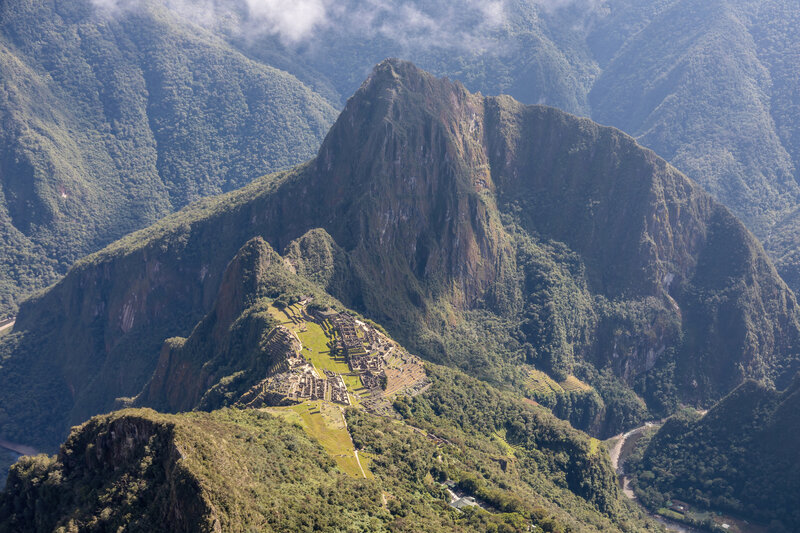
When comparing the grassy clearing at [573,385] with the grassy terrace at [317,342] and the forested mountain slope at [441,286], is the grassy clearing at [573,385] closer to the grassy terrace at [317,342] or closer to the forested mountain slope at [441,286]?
the forested mountain slope at [441,286]

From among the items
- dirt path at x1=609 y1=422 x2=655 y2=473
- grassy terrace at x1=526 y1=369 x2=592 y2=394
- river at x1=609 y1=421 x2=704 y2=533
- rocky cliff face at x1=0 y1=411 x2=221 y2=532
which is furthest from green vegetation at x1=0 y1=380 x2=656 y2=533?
grassy terrace at x1=526 y1=369 x2=592 y2=394

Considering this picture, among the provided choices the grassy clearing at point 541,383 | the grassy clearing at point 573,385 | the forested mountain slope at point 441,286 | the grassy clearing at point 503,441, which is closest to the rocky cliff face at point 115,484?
the grassy clearing at point 503,441

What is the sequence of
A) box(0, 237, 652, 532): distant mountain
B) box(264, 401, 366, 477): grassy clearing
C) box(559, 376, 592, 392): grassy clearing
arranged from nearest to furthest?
box(0, 237, 652, 532): distant mountain
box(264, 401, 366, 477): grassy clearing
box(559, 376, 592, 392): grassy clearing

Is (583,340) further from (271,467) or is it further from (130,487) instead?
(130,487)

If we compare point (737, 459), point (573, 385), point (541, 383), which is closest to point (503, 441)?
point (541, 383)

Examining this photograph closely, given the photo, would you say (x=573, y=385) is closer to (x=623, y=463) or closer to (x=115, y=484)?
(x=623, y=463)

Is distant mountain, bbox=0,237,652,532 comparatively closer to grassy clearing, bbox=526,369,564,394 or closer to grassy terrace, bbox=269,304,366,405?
grassy terrace, bbox=269,304,366,405
